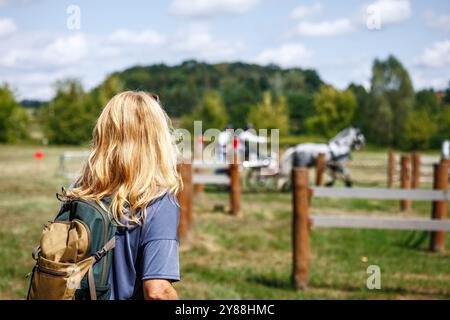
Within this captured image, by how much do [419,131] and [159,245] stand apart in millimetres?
57701

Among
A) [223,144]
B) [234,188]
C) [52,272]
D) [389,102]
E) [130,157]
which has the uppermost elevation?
[389,102]

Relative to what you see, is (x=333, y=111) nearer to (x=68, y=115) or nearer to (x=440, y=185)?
(x=68, y=115)

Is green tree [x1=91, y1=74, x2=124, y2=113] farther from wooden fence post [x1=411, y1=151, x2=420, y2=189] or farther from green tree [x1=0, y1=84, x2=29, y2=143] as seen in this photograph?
wooden fence post [x1=411, y1=151, x2=420, y2=189]

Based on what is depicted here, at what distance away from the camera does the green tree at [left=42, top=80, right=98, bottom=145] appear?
6456 centimetres

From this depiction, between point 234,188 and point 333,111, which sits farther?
point 333,111

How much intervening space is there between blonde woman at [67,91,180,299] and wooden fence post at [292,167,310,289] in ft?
14.3

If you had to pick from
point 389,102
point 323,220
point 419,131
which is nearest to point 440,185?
point 323,220

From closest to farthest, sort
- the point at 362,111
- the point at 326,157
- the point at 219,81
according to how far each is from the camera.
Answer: the point at 326,157, the point at 362,111, the point at 219,81

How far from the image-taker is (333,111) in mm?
69188

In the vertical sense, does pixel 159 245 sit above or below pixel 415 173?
above

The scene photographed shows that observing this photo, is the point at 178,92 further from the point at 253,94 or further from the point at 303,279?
the point at 303,279

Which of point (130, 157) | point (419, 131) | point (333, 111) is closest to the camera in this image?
point (130, 157)

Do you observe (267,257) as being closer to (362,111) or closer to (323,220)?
(323,220)

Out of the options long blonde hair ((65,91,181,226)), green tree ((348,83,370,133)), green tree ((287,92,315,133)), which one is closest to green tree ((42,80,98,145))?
green tree ((348,83,370,133))
